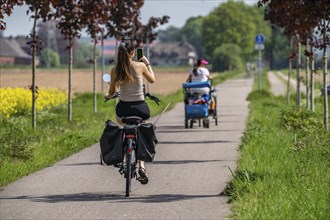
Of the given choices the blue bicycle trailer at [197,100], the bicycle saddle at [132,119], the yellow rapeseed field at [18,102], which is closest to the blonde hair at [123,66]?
the bicycle saddle at [132,119]

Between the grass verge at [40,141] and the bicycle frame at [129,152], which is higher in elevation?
the bicycle frame at [129,152]

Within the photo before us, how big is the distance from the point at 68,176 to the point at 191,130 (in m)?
9.27

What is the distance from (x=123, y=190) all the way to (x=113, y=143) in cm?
70

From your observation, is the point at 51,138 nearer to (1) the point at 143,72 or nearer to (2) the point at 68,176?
(2) the point at 68,176

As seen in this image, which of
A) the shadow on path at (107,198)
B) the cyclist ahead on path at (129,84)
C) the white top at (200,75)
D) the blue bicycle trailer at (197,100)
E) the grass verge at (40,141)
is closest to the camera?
the shadow on path at (107,198)

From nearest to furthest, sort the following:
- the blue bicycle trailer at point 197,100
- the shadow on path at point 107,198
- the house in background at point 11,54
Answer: the shadow on path at point 107,198 < the blue bicycle trailer at point 197,100 < the house in background at point 11,54

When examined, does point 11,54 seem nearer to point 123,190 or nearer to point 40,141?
point 40,141

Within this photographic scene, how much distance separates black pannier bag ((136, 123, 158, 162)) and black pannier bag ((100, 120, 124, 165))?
20 cm

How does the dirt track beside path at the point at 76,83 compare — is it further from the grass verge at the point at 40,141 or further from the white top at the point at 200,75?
the white top at the point at 200,75

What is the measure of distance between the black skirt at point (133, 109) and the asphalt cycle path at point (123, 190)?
93cm

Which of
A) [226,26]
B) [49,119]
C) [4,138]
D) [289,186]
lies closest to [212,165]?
[289,186]

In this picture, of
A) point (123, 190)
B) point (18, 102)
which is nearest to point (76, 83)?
point (18, 102)

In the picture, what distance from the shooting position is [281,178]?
33.4ft

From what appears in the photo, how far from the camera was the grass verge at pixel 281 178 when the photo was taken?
809cm
